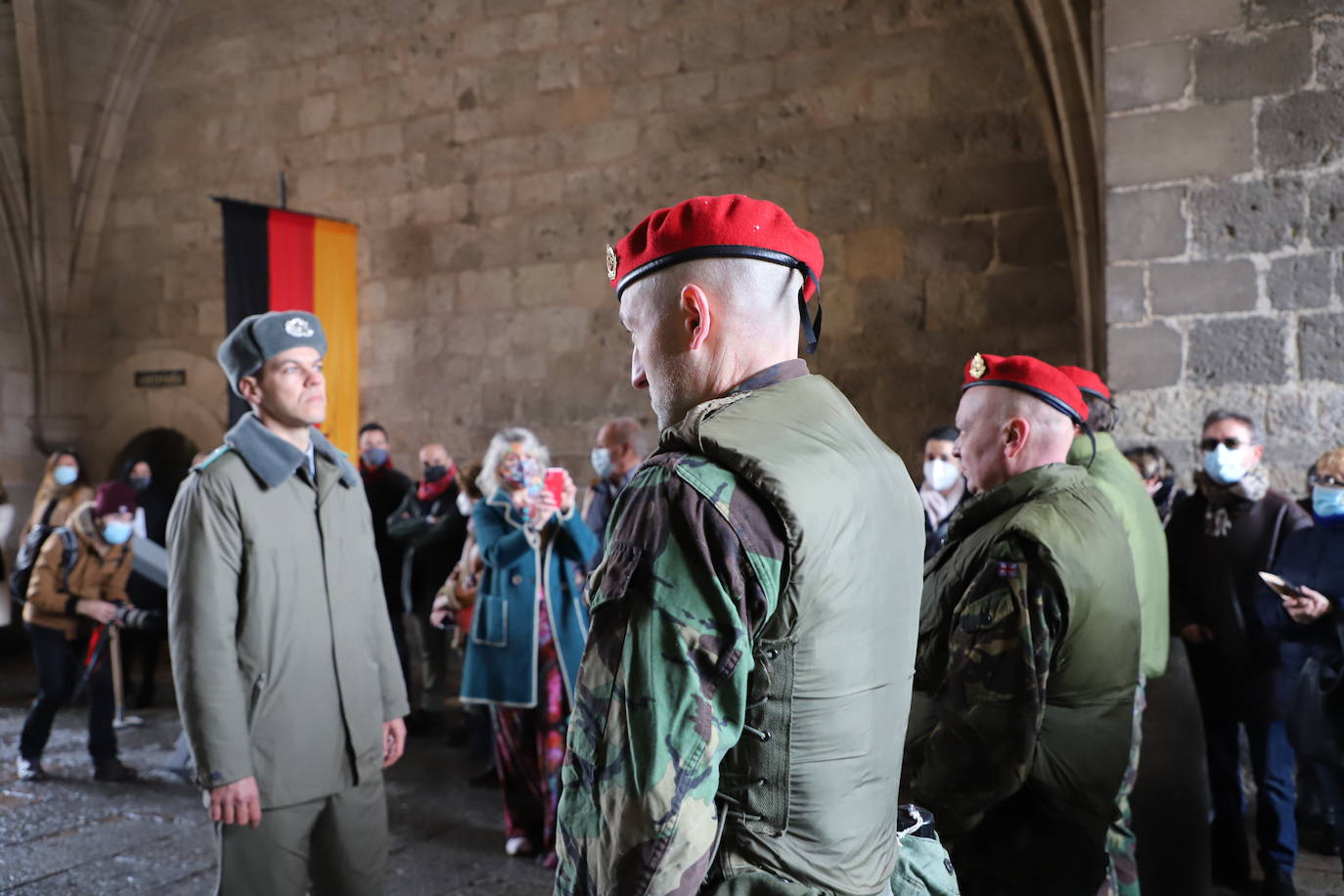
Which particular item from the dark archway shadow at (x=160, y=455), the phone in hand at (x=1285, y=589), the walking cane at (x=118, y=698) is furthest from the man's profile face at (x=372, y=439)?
the phone in hand at (x=1285, y=589)

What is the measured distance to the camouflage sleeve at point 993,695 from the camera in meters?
2.00

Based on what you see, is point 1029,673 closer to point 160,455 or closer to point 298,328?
point 298,328

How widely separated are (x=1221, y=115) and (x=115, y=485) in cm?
557

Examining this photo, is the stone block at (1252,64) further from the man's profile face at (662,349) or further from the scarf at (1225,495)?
the man's profile face at (662,349)

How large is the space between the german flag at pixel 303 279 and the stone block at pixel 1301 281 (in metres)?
5.66

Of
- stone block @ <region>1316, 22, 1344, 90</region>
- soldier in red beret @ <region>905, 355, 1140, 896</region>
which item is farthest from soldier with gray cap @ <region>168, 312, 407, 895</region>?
stone block @ <region>1316, 22, 1344, 90</region>

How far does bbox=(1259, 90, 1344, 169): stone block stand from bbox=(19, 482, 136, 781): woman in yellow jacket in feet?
18.6

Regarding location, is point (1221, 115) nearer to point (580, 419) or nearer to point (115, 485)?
point (580, 419)

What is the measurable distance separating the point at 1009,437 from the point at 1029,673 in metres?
0.56

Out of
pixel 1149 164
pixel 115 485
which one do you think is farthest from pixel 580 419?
pixel 1149 164

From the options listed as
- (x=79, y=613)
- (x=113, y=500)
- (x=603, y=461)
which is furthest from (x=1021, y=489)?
(x=113, y=500)

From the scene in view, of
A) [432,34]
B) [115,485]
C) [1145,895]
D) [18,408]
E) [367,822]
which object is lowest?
[1145,895]

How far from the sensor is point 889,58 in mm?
6449

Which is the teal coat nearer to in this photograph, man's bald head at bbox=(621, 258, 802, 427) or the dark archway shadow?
man's bald head at bbox=(621, 258, 802, 427)
